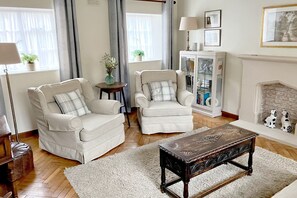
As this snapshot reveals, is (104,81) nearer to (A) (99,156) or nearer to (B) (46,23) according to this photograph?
(B) (46,23)

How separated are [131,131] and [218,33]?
2351 millimetres

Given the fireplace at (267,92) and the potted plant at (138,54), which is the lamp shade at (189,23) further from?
the fireplace at (267,92)

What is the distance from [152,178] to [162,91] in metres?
1.78

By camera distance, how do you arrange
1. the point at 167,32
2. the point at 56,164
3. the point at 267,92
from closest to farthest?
the point at 56,164, the point at 267,92, the point at 167,32

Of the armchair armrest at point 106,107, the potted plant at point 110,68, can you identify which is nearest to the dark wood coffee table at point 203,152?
the armchair armrest at point 106,107

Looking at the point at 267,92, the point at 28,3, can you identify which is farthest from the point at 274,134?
the point at 28,3

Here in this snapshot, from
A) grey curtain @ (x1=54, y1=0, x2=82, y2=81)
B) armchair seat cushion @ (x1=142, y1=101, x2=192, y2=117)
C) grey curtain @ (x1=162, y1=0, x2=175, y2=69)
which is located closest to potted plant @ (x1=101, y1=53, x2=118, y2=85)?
grey curtain @ (x1=54, y1=0, x2=82, y2=81)

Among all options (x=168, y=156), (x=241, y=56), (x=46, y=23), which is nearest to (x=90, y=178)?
(x=168, y=156)

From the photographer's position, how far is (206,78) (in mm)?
4742

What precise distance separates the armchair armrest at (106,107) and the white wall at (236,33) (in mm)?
2170

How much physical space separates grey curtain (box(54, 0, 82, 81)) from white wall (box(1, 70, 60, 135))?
222mm

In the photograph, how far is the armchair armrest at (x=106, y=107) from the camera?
11.4 feet

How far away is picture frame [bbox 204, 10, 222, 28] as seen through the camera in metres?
4.46

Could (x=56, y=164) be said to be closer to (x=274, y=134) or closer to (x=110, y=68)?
(x=110, y=68)
